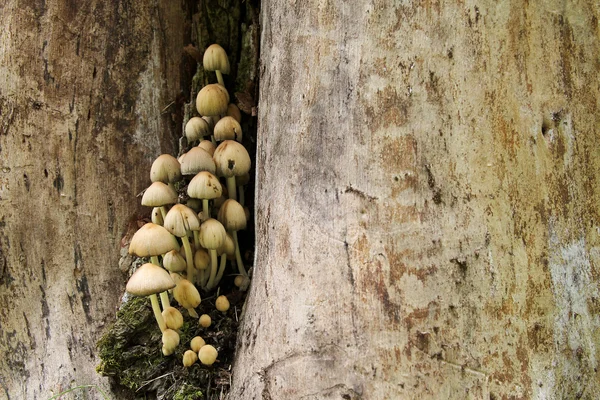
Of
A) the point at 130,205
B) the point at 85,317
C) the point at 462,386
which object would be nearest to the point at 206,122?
the point at 130,205

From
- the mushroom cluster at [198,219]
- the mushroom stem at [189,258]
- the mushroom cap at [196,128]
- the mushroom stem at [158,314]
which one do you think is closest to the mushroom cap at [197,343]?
the mushroom cluster at [198,219]

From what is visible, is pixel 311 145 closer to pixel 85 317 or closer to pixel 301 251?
pixel 301 251

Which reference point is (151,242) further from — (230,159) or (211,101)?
(211,101)

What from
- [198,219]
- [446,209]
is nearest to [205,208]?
[198,219]

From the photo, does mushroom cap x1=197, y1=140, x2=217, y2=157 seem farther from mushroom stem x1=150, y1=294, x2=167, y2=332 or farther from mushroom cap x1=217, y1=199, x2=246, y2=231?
mushroom stem x1=150, y1=294, x2=167, y2=332

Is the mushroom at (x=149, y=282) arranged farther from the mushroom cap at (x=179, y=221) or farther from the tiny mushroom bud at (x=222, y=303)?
the tiny mushroom bud at (x=222, y=303)

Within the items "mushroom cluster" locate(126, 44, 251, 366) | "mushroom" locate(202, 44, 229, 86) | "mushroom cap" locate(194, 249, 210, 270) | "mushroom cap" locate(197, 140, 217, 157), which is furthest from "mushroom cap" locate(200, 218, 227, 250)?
"mushroom" locate(202, 44, 229, 86)
